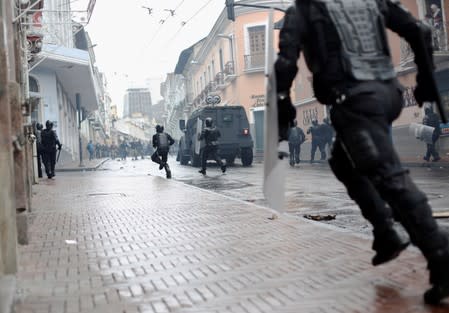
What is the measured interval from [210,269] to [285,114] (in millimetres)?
1303

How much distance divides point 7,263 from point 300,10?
242cm

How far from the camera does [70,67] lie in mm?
28141

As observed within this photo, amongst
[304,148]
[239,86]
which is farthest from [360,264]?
[239,86]

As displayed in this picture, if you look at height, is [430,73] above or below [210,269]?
above

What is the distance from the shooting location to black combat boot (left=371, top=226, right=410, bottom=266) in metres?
3.26

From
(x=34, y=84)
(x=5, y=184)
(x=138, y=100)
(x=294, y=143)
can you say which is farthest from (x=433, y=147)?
(x=138, y=100)

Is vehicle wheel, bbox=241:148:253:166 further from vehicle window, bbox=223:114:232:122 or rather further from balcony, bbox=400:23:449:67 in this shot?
balcony, bbox=400:23:449:67

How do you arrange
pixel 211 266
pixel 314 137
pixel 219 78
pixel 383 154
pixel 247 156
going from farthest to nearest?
pixel 219 78
pixel 247 156
pixel 314 137
pixel 211 266
pixel 383 154

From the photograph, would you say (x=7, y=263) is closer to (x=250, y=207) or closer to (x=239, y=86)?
(x=250, y=207)

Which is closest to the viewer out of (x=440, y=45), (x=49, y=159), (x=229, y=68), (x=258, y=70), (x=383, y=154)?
(x=383, y=154)

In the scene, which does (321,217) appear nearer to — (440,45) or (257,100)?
(440,45)

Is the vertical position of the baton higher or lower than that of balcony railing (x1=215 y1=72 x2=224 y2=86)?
lower

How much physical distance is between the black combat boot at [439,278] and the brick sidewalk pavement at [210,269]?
68mm

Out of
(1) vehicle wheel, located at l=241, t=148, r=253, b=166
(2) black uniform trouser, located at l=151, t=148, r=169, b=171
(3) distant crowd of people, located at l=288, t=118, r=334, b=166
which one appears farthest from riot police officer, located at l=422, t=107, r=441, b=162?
(2) black uniform trouser, located at l=151, t=148, r=169, b=171
